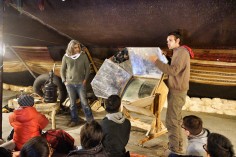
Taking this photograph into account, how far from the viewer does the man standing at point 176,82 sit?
4.10 m

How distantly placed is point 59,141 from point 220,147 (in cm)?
273

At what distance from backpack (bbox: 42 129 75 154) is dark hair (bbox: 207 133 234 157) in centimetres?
259

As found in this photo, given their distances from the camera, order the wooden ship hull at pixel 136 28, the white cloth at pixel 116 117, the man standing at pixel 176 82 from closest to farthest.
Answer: the white cloth at pixel 116 117
the man standing at pixel 176 82
the wooden ship hull at pixel 136 28

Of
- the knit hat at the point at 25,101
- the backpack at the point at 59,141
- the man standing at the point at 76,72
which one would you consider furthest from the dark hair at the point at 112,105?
the man standing at the point at 76,72

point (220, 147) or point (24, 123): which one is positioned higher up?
point (220, 147)

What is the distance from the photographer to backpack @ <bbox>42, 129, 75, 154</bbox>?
411cm

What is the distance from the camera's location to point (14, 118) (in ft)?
12.8

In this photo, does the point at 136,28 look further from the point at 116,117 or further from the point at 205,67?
the point at 116,117

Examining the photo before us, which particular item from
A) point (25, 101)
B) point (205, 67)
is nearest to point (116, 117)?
point (25, 101)

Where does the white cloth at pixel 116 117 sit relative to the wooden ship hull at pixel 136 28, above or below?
below

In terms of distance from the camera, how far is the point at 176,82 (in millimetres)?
4246

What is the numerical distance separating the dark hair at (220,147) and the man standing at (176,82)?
1982 mm

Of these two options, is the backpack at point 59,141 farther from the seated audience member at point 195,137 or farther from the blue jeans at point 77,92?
the seated audience member at point 195,137

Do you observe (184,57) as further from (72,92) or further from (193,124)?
(72,92)
